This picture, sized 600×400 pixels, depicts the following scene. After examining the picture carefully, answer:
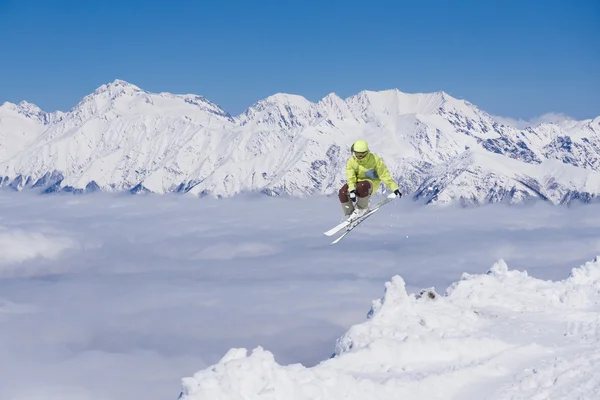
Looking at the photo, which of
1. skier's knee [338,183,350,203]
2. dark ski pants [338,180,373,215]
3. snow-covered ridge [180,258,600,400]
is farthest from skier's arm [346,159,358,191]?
snow-covered ridge [180,258,600,400]

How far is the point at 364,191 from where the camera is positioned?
83.3 ft

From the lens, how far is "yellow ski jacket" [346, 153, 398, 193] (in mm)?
24578

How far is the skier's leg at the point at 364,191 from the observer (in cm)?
2527

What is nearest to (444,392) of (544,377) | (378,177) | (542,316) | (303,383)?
(544,377)

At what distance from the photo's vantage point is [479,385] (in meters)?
26.1

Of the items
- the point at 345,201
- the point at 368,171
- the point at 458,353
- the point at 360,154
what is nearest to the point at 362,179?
the point at 368,171

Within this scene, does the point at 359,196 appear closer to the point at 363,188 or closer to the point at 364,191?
the point at 364,191

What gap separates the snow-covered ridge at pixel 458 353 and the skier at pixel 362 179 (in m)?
6.92

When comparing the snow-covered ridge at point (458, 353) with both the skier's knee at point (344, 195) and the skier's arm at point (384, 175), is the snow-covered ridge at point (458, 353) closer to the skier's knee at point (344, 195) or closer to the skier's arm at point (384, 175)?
the skier's knee at point (344, 195)

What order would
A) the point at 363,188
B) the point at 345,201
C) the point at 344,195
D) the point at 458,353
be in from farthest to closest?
the point at 458,353 < the point at 345,201 < the point at 344,195 < the point at 363,188

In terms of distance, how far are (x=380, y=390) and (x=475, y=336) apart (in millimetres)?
8650

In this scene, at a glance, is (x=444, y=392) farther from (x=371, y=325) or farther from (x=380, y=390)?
(x=371, y=325)

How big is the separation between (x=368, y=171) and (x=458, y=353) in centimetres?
1085

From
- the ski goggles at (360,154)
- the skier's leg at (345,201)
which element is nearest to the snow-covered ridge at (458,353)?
the skier's leg at (345,201)
